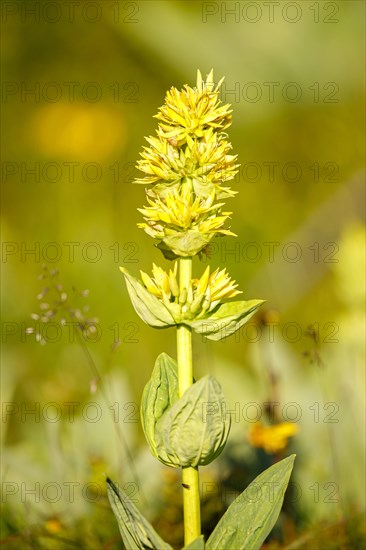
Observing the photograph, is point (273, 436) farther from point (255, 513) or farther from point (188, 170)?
point (188, 170)

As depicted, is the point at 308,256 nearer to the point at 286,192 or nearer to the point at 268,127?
the point at 286,192

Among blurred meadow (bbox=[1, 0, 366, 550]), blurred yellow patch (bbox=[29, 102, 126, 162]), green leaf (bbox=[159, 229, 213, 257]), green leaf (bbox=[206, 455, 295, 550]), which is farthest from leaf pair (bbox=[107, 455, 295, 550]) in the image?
blurred yellow patch (bbox=[29, 102, 126, 162])

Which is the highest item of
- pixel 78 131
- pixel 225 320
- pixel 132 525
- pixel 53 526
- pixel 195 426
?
pixel 78 131

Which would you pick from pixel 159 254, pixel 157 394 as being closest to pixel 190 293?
pixel 157 394

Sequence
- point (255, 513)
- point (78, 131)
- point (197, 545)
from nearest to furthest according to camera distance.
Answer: point (197, 545) < point (255, 513) < point (78, 131)

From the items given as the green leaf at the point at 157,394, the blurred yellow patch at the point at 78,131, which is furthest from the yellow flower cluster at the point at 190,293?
the blurred yellow patch at the point at 78,131

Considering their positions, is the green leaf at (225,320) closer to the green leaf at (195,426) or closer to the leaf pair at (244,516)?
the green leaf at (195,426)

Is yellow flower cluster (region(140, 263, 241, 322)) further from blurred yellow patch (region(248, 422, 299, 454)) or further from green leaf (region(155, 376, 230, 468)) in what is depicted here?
blurred yellow patch (region(248, 422, 299, 454))
